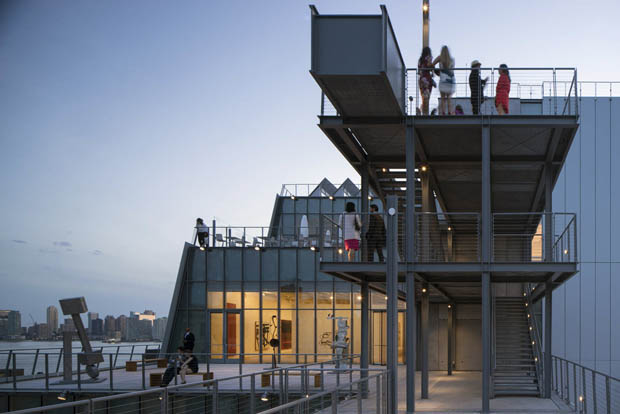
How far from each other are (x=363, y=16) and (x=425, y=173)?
20.1 feet

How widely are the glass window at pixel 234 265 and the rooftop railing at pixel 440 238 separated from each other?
1.06 ft

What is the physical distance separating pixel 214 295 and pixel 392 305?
1938 cm

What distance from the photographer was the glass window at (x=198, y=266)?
2973cm

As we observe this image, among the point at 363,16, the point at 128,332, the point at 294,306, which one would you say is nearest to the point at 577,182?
the point at 294,306

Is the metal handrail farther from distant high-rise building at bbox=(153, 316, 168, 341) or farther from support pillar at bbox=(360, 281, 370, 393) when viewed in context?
distant high-rise building at bbox=(153, 316, 168, 341)

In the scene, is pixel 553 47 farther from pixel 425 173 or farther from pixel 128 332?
pixel 425 173

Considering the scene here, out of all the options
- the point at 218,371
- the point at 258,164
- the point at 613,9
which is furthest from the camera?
the point at 258,164

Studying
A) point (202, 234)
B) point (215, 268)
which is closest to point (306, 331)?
point (215, 268)

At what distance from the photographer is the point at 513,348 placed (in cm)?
1884

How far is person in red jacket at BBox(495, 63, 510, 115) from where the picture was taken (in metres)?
15.3

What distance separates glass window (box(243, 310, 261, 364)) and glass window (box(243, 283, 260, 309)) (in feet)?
0.79

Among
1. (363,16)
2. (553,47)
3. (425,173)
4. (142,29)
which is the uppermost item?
(553,47)

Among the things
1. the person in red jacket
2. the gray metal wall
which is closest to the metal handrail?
the person in red jacket

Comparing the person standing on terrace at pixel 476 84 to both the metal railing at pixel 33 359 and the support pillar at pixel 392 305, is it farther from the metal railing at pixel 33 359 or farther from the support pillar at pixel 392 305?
the metal railing at pixel 33 359
